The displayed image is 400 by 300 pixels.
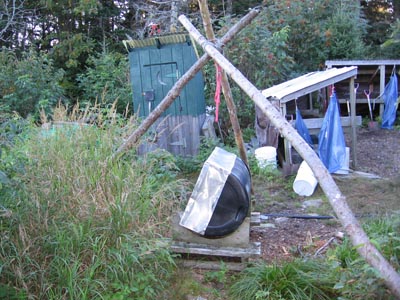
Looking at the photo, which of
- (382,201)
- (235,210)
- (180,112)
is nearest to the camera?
(235,210)

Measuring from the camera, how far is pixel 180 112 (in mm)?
7363

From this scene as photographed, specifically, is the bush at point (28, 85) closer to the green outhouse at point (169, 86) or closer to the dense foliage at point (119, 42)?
the dense foliage at point (119, 42)

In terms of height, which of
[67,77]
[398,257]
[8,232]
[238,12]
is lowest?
[398,257]

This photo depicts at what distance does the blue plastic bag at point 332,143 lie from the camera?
6.67 m

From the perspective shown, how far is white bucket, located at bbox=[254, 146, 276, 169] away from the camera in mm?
6828

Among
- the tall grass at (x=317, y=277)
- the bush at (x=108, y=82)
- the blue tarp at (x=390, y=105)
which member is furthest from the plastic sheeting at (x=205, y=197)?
the blue tarp at (x=390, y=105)

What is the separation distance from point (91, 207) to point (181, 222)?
30.6 inches

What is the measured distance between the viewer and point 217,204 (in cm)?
357

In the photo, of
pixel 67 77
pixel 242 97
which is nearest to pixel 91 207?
pixel 242 97

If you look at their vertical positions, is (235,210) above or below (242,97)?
below

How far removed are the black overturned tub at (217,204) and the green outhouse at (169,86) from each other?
365 cm

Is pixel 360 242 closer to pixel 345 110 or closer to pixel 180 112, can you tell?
pixel 180 112

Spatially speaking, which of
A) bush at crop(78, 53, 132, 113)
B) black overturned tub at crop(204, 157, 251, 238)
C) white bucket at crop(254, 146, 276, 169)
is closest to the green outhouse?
white bucket at crop(254, 146, 276, 169)

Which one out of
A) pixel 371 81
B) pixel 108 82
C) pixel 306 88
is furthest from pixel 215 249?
pixel 371 81
